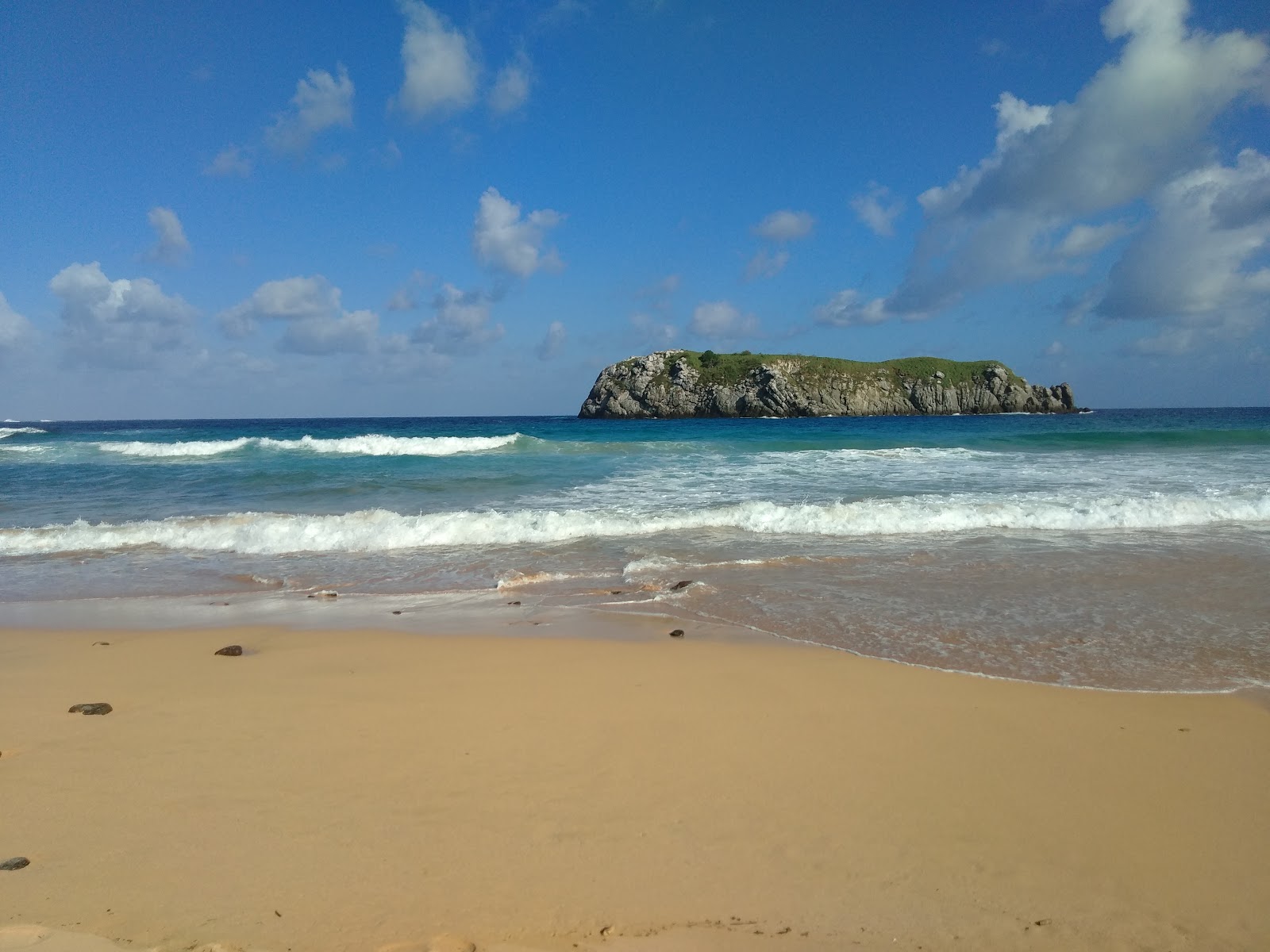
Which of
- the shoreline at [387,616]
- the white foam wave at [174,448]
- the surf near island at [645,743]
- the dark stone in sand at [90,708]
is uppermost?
the white foam wave at [174,448]

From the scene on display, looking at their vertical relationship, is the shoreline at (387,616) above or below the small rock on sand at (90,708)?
below

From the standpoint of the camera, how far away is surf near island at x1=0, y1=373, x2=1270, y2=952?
2.67 m

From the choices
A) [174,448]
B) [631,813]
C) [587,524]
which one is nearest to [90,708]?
[631,813]

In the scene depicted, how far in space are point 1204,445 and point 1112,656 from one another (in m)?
31.0

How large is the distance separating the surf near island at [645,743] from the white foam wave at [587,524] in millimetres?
418

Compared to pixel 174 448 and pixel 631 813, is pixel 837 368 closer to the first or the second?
pixel 174 448

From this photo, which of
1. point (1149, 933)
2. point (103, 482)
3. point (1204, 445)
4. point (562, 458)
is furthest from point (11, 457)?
point (1204, 445)

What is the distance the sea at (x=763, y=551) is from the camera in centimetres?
646

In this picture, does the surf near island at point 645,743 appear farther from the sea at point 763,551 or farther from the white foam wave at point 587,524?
the white foam wave at point 587,524

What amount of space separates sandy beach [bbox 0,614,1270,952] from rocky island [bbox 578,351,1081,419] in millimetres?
91095

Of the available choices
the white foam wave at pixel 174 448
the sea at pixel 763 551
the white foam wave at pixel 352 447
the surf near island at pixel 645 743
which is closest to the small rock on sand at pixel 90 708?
the surf near island at pixel 645 743

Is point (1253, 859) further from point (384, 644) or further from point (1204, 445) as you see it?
point (1204, 445)

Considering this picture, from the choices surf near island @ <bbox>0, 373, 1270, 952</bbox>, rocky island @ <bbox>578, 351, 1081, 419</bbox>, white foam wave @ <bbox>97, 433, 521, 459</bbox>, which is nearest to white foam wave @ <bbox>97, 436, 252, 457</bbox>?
white foam wave @ <bbox>97, 433, 521, 459</bbox>

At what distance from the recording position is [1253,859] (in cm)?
298
